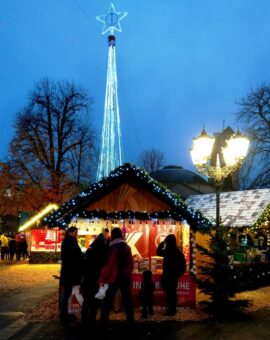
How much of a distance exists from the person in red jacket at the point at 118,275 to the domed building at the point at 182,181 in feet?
165

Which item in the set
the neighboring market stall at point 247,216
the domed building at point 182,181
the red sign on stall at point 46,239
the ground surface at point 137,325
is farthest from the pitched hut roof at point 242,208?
the domed building at point 182,181

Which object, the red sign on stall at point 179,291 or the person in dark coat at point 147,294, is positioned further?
the red sign on stall at point 179,291

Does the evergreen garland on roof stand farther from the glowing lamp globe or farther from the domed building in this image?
the domed building

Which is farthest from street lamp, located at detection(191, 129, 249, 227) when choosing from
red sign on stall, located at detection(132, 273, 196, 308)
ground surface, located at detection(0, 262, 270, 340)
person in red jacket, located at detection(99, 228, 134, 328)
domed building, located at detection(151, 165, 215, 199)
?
domed building, located at detection(151, 165, 215, 199)

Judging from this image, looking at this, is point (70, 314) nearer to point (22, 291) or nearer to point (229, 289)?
point (229, 289)

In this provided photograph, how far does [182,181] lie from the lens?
61.6 m

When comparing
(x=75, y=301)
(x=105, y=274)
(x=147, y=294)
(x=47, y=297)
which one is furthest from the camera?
(x=47, y=297)

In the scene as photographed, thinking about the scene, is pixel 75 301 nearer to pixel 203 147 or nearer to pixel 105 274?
pixel 105 274

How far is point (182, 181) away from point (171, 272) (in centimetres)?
5180

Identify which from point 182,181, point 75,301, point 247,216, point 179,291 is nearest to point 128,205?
point 179,291

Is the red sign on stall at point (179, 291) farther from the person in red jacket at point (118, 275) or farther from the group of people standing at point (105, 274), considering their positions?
the person in red jacket at point (118, 275)

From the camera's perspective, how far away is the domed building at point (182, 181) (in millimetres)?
59250

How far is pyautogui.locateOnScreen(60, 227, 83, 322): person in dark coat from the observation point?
928 cm

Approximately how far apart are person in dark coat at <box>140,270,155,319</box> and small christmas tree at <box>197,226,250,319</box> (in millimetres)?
1078
